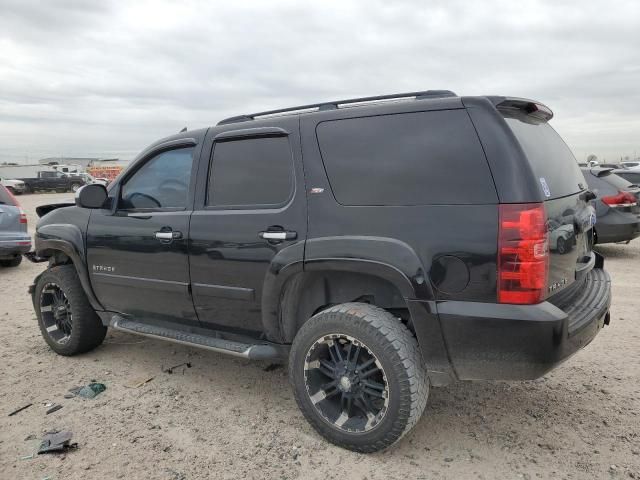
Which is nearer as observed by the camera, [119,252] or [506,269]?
[506,269]

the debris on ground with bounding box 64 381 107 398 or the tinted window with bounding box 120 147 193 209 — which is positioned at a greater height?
the tinted window with bounding box 120 147 193 209

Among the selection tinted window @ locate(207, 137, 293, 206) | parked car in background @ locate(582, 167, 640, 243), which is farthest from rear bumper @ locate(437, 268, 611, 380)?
parked car in background @ locate(582, 167, 640, 243)

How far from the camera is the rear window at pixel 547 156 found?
2.62 m

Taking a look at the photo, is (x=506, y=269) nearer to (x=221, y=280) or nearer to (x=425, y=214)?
(x=425, y=214)

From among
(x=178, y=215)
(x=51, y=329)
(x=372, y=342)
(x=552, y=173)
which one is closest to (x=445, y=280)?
(x=372, y=342)

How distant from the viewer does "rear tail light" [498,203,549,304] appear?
7.83 ft

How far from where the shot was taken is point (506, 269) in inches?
94.3

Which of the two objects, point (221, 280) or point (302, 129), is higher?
point (302, 129)

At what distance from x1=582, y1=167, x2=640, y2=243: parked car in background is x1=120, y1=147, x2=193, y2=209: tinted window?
6.89m

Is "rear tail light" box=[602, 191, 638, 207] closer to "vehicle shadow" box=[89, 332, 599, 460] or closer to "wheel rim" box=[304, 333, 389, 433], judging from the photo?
"vehicle shadow" box=[89, 332, 599, 460]

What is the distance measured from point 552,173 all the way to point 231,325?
220 centimetres

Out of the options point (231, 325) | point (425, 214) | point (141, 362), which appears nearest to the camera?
point (425, 214)

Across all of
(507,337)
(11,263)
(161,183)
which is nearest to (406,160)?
(507,337)

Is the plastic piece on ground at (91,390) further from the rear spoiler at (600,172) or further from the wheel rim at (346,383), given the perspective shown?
the rear spoiler at (600,172)
